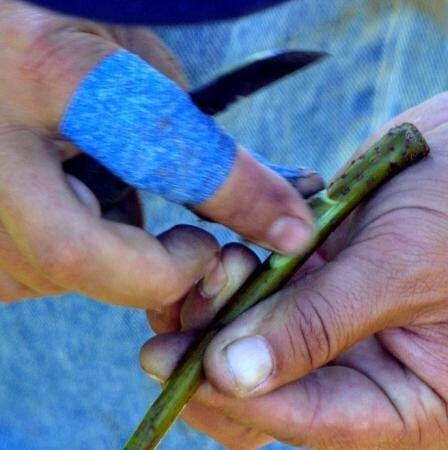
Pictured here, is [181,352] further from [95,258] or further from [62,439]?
[62,439]

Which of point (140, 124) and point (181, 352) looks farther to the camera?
point (181, 352)

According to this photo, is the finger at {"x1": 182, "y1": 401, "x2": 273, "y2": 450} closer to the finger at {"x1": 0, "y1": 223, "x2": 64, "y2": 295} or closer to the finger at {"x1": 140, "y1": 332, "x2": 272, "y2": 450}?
the finger at {"x1": 140, "y1": 332, "x2": 272, "y2": 450}

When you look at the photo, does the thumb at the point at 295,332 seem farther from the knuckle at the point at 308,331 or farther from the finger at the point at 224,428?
the finger at the point at 224,428

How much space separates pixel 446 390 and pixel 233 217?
27 cm

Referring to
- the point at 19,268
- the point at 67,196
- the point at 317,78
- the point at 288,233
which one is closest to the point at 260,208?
the point at 288,233

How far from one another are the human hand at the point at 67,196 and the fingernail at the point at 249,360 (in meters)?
0.06

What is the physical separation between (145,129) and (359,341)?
10.7 inches

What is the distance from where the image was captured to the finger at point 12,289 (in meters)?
0.82

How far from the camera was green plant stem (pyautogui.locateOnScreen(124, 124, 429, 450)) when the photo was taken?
2.12 ft

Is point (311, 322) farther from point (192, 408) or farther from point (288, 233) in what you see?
point (192, 408)

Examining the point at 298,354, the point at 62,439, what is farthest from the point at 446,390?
the point at 62,439

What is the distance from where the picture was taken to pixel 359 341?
73cm

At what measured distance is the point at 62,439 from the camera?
144 centimetres

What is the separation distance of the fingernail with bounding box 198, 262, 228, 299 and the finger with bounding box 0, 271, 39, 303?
0.62 ft
